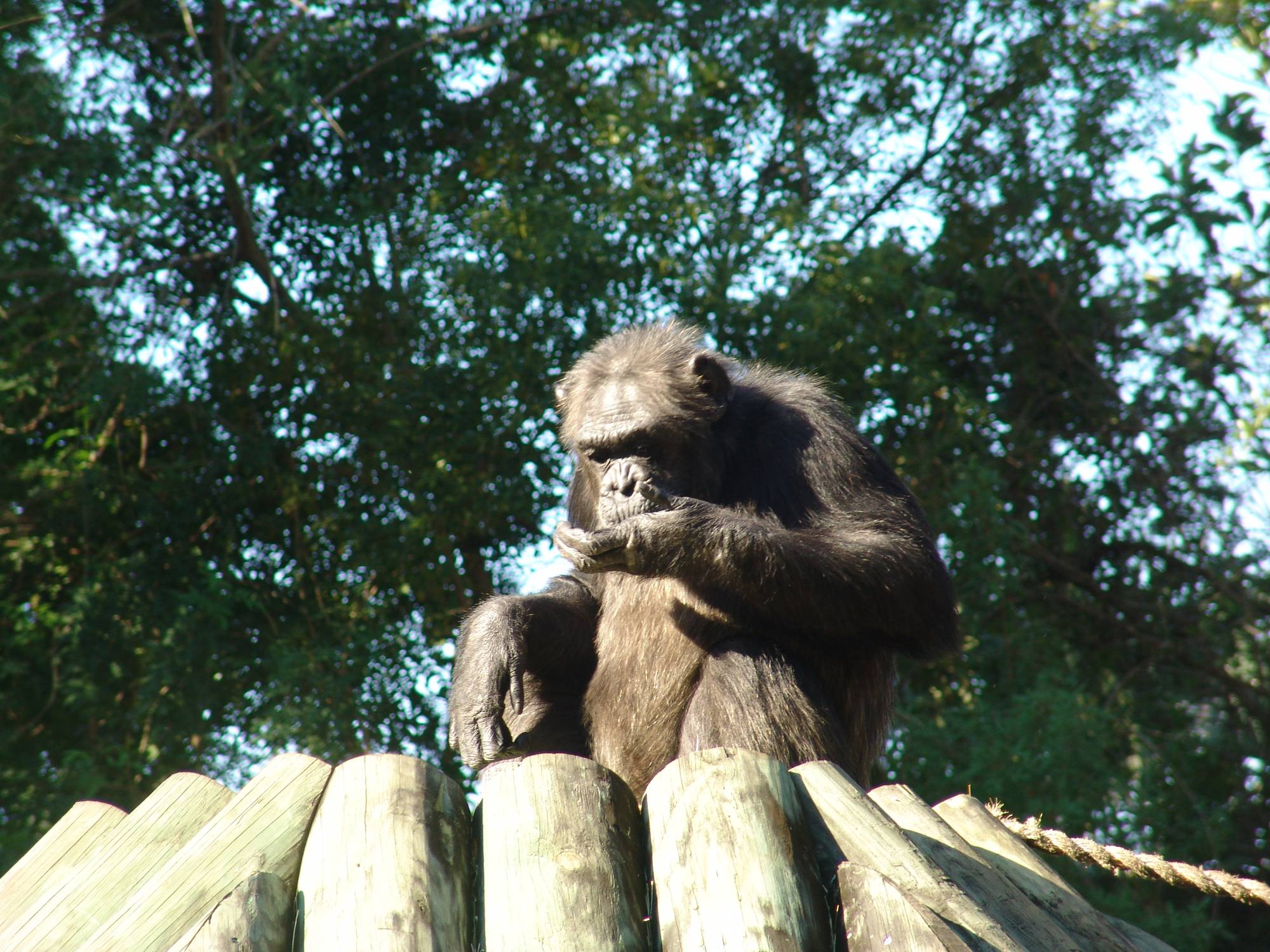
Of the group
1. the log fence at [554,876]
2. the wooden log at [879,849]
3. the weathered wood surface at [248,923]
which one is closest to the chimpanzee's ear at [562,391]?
the log fence at [554,876]

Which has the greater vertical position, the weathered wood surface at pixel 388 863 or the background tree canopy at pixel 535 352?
the background tree canopy at pixel 535 352

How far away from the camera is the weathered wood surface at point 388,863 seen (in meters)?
2.69

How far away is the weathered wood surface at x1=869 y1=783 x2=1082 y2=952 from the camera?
2.99 metres

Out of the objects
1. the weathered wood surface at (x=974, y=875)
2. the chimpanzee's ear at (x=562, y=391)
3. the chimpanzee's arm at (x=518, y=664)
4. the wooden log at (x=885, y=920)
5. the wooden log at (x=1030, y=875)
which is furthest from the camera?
the chimpanzee's ear at (x=562, y=391)

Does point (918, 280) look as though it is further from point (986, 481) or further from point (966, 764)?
point (966, 764)

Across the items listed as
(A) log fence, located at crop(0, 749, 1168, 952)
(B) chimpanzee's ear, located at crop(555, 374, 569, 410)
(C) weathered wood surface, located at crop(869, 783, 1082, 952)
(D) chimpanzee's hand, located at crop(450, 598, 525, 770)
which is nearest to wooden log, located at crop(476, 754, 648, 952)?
(A) log fence, located at crop(0, 749, 1168, 952)

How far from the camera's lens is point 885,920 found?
2.57m

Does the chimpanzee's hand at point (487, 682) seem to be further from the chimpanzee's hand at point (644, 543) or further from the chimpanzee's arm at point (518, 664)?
the chimpanzee's hand at point (644, 543)

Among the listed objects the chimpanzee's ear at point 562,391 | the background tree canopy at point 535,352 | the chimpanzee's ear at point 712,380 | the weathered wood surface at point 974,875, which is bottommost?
the weathered wood surface at point 974,875

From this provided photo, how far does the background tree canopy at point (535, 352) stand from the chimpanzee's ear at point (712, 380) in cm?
413

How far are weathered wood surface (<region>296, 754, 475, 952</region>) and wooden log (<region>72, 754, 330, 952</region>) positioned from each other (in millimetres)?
57

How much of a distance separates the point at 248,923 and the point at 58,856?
1058mm

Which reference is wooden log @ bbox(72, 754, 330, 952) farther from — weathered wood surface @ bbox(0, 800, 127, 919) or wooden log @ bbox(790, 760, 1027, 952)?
wooden log @ bbox(790, 760, 1027, 952)

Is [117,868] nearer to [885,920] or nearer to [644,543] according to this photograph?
[644,543]
